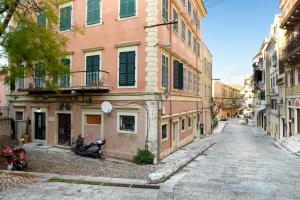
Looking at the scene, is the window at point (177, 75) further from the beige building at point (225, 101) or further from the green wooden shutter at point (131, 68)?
the beige building at point (225, 101)

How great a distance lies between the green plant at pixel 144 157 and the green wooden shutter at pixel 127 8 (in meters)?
7.14

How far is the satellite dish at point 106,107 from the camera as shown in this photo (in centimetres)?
1340

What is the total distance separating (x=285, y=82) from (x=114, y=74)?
18.2 meters

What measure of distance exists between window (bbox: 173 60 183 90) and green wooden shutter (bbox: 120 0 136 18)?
4.42m

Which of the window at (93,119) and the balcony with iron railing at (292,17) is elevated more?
the balcony with iron railing at (292,17)

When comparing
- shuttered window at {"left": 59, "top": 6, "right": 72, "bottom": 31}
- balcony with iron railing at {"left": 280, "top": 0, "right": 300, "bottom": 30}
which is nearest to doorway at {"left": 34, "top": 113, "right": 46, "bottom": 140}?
shuttered window at {"left": 59, "top": 6, "right": 72, "bottom": 31}

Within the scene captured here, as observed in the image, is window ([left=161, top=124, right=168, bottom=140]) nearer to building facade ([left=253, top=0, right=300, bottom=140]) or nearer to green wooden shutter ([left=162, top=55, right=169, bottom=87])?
green wooden shutter ([left=162, top=55, right=169, bottom=87])

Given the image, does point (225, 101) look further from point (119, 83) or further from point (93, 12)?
point (119, 83)

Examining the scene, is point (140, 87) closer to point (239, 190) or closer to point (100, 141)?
point (100, 141)

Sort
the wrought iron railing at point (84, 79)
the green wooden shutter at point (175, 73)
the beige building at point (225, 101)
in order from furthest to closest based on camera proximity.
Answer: the beige building at point (225, 101)
the green wooden shutter at point (175, 73)
the wrought iron railing at point (84, 79)

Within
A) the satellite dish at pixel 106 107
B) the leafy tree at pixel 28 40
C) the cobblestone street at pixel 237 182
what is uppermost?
the leafy tree at pixel 28 40

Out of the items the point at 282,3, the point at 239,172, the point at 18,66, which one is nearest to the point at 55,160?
the point at 18,66

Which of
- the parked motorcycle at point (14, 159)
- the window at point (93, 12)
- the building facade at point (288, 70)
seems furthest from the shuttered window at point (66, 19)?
the building facade at point (288, 70)

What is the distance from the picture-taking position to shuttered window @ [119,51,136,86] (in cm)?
1316
